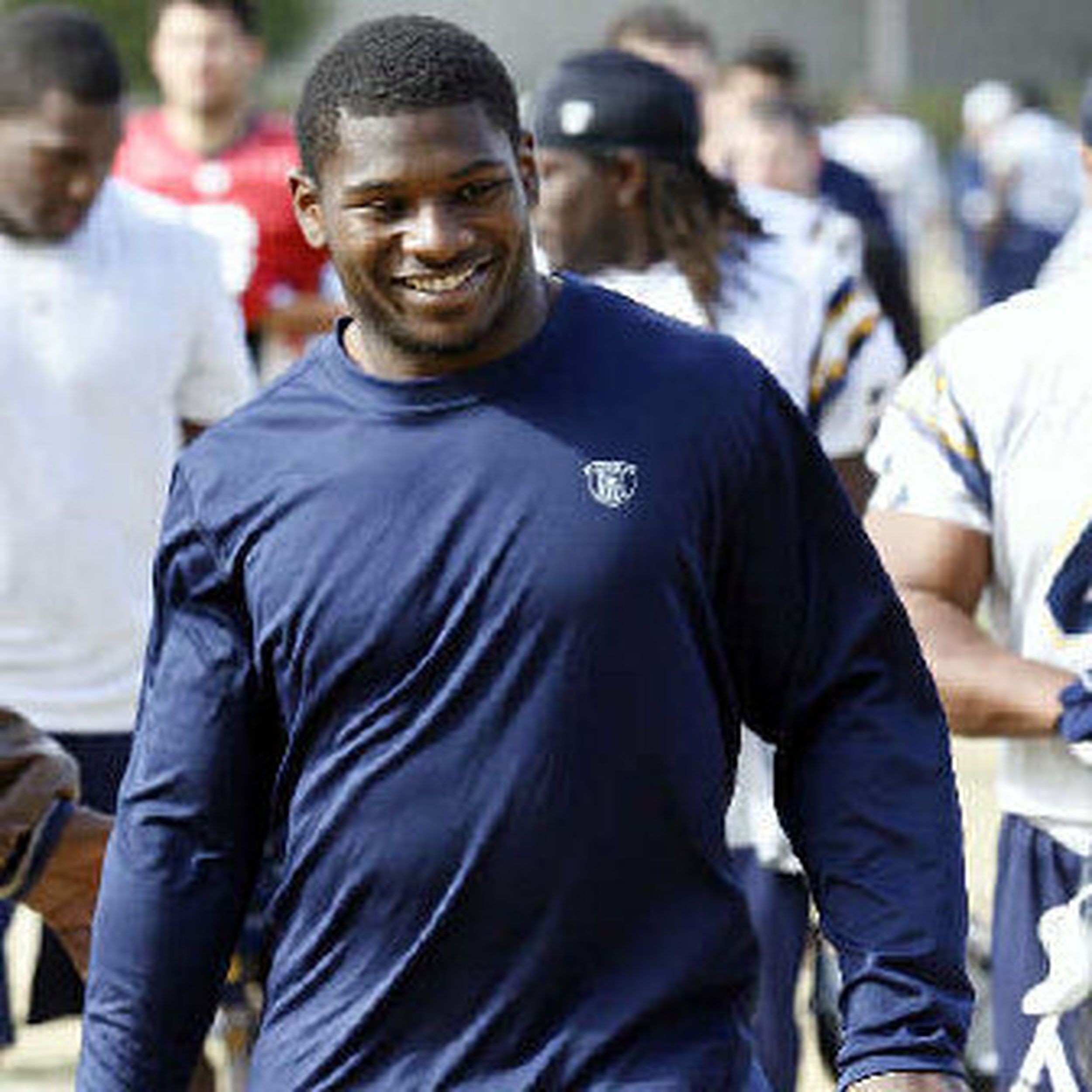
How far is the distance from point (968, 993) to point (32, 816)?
1403 millimetres

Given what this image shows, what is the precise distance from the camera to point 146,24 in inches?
1729

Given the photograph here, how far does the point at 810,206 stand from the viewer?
6301mm

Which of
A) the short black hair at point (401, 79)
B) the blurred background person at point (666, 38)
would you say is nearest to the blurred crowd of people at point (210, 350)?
the short black hair at point (401, 79)

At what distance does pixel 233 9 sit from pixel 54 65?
2.57 m

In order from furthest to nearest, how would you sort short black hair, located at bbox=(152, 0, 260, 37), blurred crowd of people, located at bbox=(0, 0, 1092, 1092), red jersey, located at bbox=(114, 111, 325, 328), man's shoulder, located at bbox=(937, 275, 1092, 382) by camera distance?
1. short black hair, located at bbox=(152, 0, 260, 37)
2. red jersey, located at bbox=(114, 111, 325, 328)
3. blurred crowd of people, located at bbox=(0, 0, 1092, 1092)
4. man's shoulder, located at bbox=(937, 275, 1092, 382)

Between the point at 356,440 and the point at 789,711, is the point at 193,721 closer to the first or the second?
the point at 356,440

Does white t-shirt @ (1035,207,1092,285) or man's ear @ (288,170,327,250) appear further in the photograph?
white t-shirt @ (1035,207,1092,285)

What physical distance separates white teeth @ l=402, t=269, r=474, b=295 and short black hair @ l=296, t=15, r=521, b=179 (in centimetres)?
16

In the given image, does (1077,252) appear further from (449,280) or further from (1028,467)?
(449,280)

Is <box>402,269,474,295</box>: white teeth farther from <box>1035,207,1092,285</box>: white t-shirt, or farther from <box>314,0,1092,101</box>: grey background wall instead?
<box>314,0,1092,101</box>: grey background wall

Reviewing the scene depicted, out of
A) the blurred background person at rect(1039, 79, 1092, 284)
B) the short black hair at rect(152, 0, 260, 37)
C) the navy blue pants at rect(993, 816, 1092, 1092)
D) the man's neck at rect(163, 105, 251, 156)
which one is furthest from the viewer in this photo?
the short black hair at rect(152, 0, 260, 37)

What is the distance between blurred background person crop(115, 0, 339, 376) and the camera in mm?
8133

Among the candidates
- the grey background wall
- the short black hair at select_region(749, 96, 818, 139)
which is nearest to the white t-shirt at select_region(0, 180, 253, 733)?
the short black hair at select_region(749, 96, 818, 139)

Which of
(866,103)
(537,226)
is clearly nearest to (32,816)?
(537,226)
